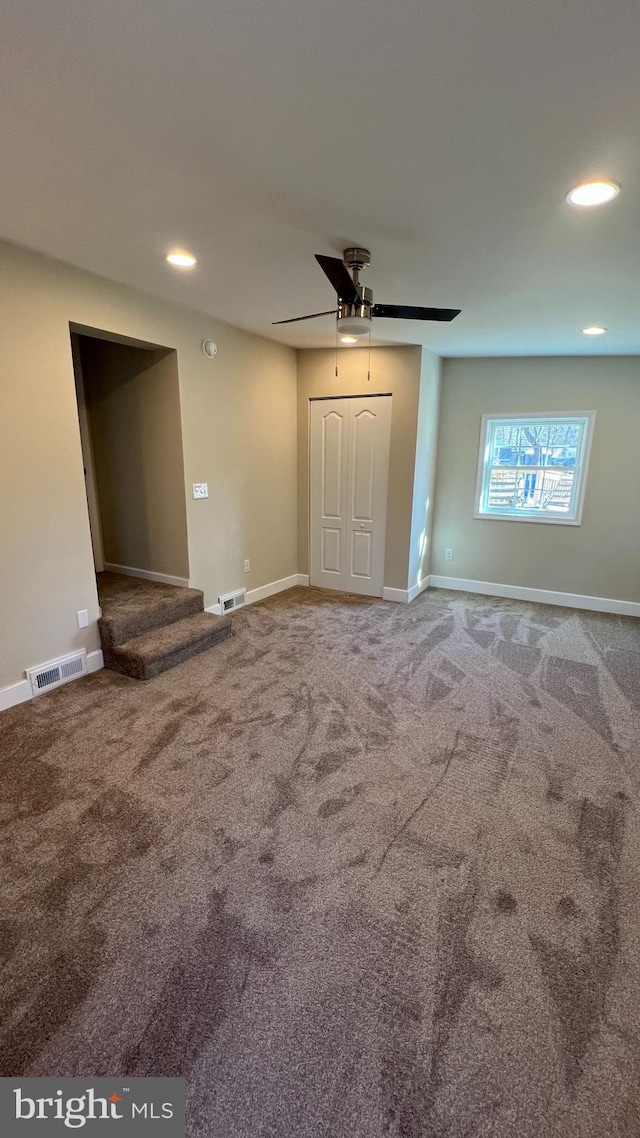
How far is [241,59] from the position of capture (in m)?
1.24

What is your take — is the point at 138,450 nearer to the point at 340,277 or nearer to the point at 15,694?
the point at 15,694

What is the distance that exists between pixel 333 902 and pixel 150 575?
3.30 meters

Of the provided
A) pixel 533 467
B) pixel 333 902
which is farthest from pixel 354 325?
pixel 533 467

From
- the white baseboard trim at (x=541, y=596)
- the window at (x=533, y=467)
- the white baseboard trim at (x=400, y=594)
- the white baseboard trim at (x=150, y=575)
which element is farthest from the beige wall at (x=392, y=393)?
the white baseboard trim at (x=150, y=575)

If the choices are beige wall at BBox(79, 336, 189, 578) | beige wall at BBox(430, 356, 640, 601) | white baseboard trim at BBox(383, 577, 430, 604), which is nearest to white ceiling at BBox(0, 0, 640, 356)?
beige wall at BBox(79, 336, 189, 578)

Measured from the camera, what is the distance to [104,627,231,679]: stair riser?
324 centimetres

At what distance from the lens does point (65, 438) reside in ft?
9.72

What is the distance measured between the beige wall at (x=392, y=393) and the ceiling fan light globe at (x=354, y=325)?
6.90 feet

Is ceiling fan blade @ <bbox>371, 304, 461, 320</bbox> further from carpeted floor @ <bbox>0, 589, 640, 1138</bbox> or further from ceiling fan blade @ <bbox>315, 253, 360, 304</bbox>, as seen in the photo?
carpeted floor @ <bbox>0, 589, 640, 1138</bbox>

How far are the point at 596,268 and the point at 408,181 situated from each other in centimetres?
134

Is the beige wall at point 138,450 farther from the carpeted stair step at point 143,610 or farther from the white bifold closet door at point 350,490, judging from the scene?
the white bifold closet door at point 350,490

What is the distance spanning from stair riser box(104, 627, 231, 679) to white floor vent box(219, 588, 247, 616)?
2.69ft

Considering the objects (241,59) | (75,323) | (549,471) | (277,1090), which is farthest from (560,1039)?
(549,471)

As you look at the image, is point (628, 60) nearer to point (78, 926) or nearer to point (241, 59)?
point (241, 59)
